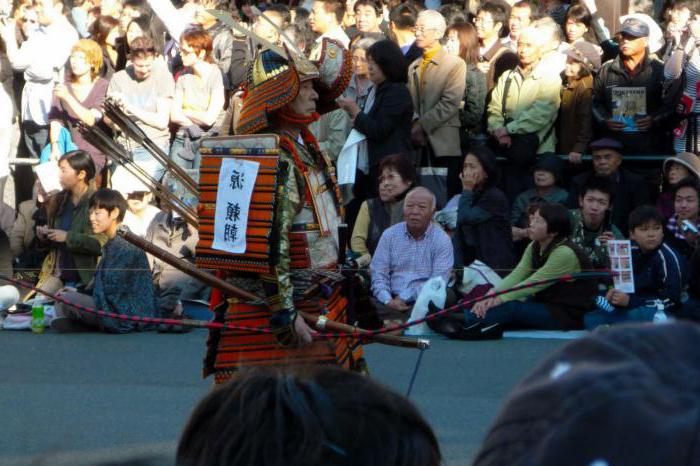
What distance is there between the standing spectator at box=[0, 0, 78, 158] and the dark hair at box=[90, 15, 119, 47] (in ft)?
1.43

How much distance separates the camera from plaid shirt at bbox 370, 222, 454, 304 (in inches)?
240

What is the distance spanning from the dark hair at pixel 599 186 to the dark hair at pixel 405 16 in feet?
6.86

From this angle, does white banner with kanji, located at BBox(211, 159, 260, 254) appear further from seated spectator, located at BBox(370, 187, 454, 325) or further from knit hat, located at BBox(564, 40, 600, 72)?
knit hat, located at BBox(564, 40, 600, 72)

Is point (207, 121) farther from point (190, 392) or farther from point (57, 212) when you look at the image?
point (190, 392)

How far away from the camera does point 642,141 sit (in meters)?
8.45

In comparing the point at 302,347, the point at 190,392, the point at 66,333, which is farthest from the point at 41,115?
the point at 302,347

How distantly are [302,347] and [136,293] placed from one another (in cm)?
313

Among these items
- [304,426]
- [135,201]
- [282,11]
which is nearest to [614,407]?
[304,426]

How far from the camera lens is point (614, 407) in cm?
62

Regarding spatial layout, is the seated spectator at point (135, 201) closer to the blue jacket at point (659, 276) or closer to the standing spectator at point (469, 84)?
the standing spectator at point (469, 84)

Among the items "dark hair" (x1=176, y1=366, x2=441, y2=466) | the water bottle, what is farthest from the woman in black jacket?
"dark hair" (x1=176, y1=366, x2=441, y2=466)

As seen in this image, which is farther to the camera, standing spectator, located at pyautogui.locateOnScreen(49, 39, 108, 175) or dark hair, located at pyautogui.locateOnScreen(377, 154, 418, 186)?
standing spectator, located at pyautogui.locateOnScreen(49, 39, 108, 175)

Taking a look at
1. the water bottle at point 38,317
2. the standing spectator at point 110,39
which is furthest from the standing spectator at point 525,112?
the standing spectator at point 110,39

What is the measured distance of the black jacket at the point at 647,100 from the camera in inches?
327
